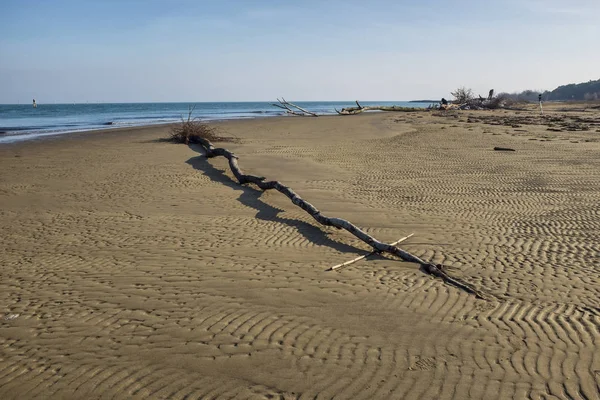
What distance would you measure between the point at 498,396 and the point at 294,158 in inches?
457

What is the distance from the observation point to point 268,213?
8344 mm

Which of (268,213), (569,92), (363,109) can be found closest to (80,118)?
(363,109)

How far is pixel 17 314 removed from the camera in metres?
4.58

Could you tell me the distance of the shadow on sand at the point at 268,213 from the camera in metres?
6.62

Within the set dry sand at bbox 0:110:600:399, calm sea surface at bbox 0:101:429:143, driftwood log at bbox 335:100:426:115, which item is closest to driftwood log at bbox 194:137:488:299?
dry sand at bbox 0:110:600:399

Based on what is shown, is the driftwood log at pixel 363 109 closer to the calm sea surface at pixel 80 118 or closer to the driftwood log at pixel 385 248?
the calm sea surface at pixel 80 118

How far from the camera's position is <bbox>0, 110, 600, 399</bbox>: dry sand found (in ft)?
11.8

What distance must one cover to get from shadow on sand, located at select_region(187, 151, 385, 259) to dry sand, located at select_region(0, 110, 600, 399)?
1.9 inches

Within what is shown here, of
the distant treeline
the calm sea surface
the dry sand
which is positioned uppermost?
the distant treeline

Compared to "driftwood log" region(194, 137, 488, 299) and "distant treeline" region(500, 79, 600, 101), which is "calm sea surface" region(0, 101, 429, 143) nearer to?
"driftwood log" region(194, 137, 488, 299)

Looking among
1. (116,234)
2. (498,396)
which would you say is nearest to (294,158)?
(116,234)

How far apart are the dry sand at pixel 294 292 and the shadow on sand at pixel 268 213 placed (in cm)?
5

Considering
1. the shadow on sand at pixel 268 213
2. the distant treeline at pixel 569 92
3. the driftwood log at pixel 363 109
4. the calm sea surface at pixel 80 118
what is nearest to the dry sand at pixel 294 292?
the shadow on sand at pixel 268 213

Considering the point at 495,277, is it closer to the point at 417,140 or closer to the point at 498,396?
the point at 498,396
